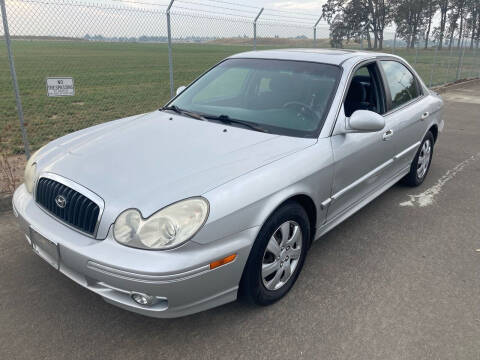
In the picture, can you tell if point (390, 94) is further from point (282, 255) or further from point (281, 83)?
point (282, 255)

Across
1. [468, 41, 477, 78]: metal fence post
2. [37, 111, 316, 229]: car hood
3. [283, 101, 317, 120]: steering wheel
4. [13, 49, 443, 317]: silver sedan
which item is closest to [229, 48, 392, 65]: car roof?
[13, 49, 443, 317]: silver sedan

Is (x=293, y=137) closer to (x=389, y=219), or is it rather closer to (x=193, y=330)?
(x=193, y=330)

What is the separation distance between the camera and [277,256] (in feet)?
8.71

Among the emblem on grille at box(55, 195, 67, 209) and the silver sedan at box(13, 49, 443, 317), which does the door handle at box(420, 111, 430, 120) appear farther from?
the emblem on grille at box(55, 195, 67, 209)

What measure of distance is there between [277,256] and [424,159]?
3179 mm

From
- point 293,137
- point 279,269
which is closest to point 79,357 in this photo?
point 279,269

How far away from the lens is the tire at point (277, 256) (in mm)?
2451

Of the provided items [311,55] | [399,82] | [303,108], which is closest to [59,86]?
[311,55]

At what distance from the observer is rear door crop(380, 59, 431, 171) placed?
3.96m

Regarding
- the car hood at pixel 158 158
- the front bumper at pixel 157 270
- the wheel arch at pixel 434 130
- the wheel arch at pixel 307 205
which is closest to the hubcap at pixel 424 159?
the wheel arch at pixel 434 130

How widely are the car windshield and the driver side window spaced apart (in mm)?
296

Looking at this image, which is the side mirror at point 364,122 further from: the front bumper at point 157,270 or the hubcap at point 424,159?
the hubcap at point 424,159

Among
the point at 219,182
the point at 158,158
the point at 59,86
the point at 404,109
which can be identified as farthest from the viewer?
the point at 59,86

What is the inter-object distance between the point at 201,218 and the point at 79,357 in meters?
1.06
